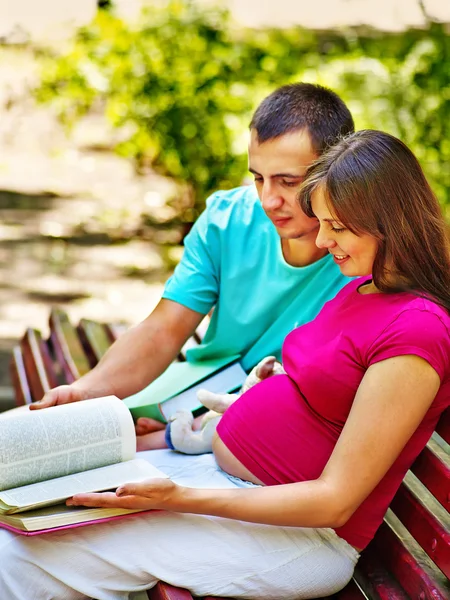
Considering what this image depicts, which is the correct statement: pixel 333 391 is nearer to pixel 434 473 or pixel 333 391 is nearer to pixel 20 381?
pixel 434 473

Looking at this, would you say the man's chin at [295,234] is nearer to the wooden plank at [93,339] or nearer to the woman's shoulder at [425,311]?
the woman's shoulder at [425,311]

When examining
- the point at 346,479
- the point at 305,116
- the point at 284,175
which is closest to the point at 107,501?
the point at 346,479

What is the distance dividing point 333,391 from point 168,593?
24.6 inches

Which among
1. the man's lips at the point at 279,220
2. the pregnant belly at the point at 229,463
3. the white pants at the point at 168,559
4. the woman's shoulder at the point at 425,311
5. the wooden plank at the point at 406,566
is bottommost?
the wooden plank at the point at 406,566

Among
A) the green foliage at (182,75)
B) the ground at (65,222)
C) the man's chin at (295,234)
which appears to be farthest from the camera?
the green foliage at (182,75)

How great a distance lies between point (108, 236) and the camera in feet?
25.9

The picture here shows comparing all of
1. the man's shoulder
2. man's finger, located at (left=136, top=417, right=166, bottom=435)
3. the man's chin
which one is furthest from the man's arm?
the man's chin

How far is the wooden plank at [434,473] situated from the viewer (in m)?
2.47

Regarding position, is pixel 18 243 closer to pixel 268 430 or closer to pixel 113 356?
pixel 113 356

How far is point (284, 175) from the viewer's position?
9.20ft

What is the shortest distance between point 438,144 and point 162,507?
14.1 feet

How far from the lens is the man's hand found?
9.61 ft

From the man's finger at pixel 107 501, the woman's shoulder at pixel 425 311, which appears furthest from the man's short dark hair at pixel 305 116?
the man's finger at pixel 107 501

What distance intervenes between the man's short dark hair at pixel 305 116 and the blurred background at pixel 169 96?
9.17 ft
